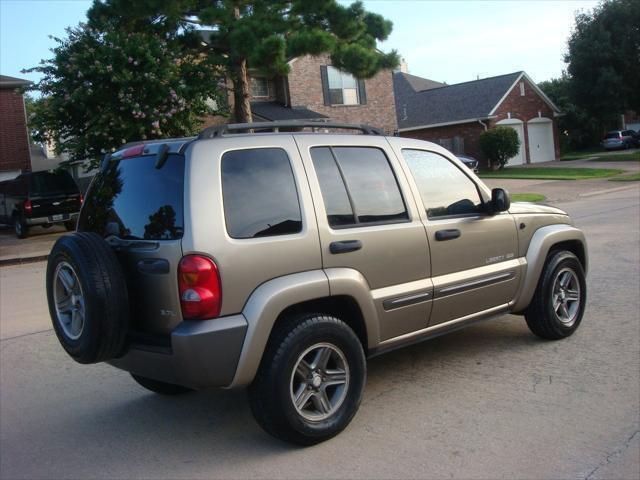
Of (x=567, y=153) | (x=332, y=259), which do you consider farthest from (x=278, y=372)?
(x=567, y=153)

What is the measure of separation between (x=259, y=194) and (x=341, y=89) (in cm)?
2886

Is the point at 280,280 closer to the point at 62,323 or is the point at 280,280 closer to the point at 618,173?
the point at 62,323

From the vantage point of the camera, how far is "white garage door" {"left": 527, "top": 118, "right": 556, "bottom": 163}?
1646 inches

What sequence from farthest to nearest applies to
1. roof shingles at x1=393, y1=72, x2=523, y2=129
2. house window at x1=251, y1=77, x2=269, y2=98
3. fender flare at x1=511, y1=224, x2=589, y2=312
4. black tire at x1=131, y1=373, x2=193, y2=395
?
roof shingles at x1=393, y1=72, x2=523, y2=129, house window at x1=251, y1=77, x2=269, y2=98, fender flare at x1=511, y1=224, x2=589, y2=312, black tire at x1=131, y1=373, x2=193, y2=395

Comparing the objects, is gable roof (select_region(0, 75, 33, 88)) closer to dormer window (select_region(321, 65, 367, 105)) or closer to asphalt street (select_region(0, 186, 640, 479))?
dormer window (select_region(321, 65, 367, 105))

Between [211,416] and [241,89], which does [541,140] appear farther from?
[211,416]

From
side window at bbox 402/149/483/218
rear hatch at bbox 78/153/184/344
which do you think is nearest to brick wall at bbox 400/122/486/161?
side window at bbox 402/149/483/218

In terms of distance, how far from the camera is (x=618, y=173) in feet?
103

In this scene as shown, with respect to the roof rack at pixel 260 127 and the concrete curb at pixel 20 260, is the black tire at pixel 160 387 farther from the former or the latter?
the concrete curb at pixel 20 260

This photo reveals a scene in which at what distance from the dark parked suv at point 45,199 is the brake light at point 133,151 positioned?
1584 centimetres

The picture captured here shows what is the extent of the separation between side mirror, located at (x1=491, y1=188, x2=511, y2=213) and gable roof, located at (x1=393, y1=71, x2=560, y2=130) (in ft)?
114

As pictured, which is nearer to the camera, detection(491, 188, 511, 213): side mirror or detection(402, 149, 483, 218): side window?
detection(402, 149, 483, 218): side window

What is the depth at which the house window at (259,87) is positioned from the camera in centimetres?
3116

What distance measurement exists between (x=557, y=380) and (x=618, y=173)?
96.3 ft
